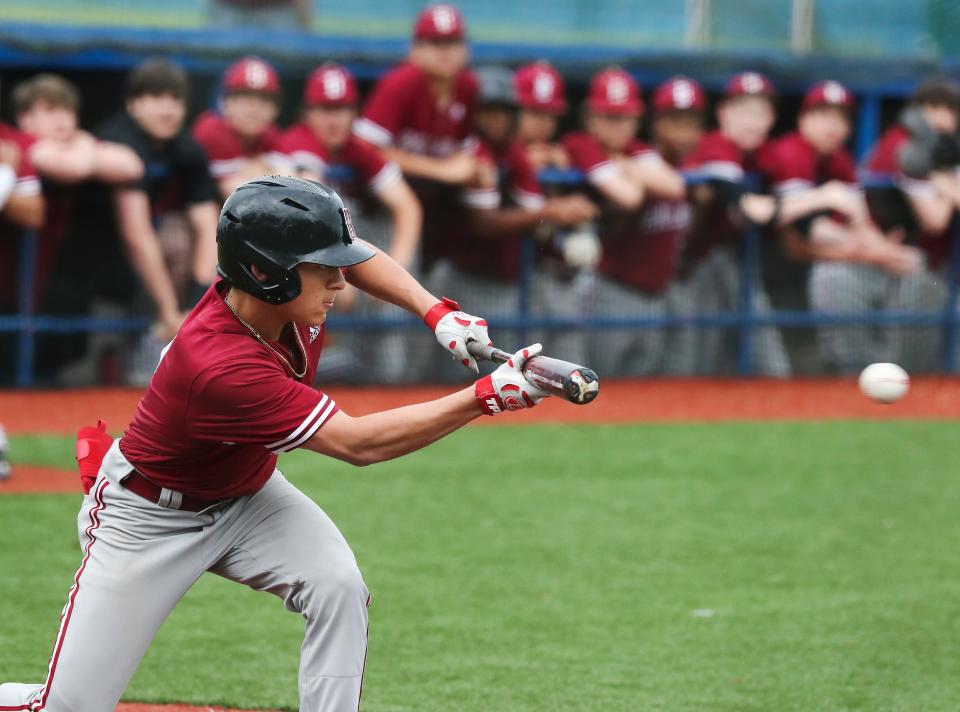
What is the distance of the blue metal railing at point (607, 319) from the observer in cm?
902

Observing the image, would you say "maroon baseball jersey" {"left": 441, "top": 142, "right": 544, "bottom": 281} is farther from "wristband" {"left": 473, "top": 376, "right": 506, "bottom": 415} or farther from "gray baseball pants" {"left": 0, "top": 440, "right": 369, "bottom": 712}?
"wristband" {"left": 473, "top": 376, "right": 506, "bottom": 415}

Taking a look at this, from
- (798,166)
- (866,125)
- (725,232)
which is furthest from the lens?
(866,125)

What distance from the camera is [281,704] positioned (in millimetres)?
4613

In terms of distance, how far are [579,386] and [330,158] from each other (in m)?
6.13

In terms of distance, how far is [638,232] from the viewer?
9891mm

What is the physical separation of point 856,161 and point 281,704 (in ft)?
26.8

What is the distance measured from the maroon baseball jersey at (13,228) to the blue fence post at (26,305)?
0.12 ft

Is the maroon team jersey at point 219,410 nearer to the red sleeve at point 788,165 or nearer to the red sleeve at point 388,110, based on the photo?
the red sleeve at point 388,110

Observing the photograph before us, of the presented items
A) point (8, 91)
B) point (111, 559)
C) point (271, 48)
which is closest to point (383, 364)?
point (271, 48)

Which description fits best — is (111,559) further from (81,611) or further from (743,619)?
(743,619)

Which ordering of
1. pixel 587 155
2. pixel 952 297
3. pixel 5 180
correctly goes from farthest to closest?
pixel 952 297 < pixel 587 155 < pixel 5 180

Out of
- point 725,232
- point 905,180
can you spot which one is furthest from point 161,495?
point 905,180

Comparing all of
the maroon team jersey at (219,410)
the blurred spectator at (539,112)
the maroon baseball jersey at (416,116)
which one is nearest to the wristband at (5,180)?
the maroon baseball jersey at (416,116)

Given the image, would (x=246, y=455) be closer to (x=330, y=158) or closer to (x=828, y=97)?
(x=330, y=158)
